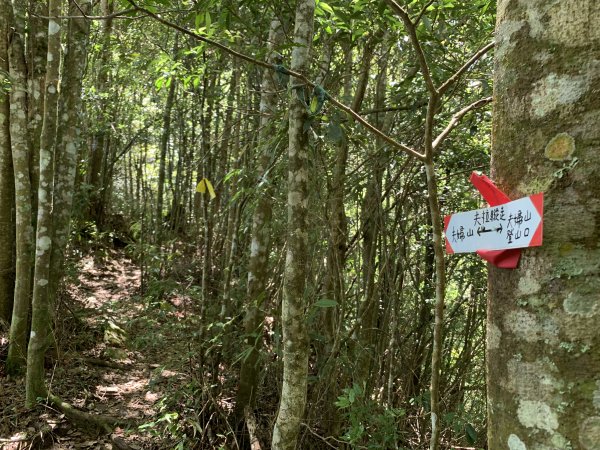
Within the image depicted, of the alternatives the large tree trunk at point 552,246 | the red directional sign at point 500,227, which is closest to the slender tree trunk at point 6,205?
the red directional sign at point 500,227

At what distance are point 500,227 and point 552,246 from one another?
138mm

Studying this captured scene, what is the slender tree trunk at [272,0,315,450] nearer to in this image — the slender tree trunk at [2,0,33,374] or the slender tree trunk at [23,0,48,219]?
the slender tree trunk at [2,0,33,374]

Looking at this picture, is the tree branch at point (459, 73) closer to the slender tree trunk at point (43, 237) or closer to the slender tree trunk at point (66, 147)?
the slender tree trunk at point (43, 237)

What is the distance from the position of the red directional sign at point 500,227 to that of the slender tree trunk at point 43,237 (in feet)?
13.7

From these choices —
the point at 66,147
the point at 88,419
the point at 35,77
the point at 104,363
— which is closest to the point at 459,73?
the point at 88,419

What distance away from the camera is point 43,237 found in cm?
434

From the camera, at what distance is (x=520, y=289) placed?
93 cm

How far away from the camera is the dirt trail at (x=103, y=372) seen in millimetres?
4137

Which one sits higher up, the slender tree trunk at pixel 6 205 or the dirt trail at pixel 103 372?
the slender tree trunk at pixel 6 205

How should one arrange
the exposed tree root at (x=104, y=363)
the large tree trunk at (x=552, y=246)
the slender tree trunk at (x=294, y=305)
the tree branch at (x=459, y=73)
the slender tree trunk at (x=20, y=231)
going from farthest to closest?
the exposed tree root at (x=104, y=363) < the slender tree trunk at (x=20, y=231) < the slender tree trunk at (x=294, y=305) < the tree branch at (x=459, y=73) < the large tree trunk at (x=552, y=246)

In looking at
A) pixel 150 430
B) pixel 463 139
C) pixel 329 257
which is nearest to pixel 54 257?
pixel 150 430

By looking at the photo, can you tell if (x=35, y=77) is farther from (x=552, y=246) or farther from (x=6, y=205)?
(x=552, y=246)

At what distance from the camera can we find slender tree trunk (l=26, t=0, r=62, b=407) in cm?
430

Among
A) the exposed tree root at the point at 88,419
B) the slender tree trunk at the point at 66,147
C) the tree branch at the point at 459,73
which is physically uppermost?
the slender tree trunk at the point at 66,147
